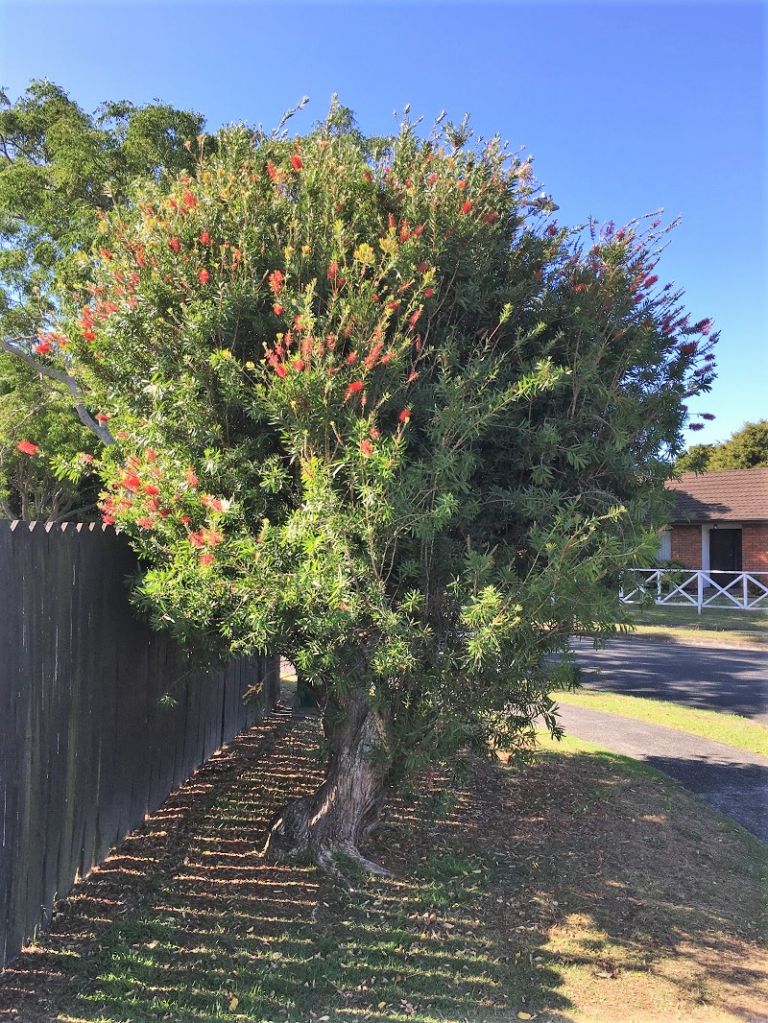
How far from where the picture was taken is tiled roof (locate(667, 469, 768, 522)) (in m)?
26.9

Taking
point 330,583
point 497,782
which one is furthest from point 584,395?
point 497,782

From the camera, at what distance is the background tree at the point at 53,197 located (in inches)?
460

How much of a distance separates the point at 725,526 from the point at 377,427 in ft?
89.9

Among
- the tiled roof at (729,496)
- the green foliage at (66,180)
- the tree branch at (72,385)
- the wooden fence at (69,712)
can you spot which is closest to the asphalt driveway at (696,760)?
the wooden fence at (69,712)

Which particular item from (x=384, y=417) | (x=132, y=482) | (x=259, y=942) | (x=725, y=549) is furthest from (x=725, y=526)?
(x=132, y=482)

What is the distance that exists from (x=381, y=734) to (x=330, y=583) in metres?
1.38

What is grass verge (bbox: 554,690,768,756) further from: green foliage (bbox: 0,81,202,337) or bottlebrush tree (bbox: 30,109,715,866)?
green foliage (bbox: 0,81,202,337)

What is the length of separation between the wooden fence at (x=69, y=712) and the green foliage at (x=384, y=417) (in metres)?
0.35

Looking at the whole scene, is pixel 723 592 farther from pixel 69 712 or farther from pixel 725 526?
pixel 69 712

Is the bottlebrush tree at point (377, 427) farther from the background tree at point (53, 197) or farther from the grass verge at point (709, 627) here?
the grass verge at point (709, 627)

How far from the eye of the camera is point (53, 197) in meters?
12.0

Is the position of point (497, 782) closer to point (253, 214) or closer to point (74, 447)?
point (253, 214)

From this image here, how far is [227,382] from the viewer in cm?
378

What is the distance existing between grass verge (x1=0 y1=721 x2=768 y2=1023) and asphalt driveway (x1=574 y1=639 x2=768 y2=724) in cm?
419
